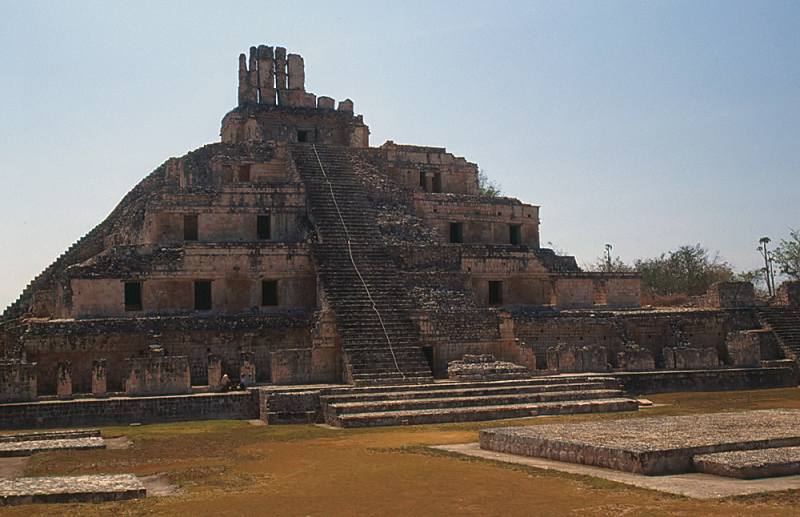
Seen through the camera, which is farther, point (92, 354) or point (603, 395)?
point (92, 354)

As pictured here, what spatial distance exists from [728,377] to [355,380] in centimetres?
1219

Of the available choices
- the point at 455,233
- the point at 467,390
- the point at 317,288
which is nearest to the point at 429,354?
the point at 467,390

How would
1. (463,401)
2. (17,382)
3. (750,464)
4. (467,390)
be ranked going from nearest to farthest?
(750,464), (463,401), (17,382), (467,390)

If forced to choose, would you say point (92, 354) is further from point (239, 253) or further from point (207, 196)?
point (207, 196)

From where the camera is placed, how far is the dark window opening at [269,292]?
2803 centimetres

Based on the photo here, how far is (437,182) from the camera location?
35.2 m

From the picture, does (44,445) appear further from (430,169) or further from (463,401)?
(430,169)

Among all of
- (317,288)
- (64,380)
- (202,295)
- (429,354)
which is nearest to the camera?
(64,380)

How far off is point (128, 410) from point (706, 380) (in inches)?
660

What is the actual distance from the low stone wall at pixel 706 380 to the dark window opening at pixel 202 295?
12806 millimetres

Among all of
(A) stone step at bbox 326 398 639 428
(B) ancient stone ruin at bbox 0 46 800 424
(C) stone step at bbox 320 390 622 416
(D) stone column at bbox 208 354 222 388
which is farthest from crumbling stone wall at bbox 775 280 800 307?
(D) stone column at bbox 208 354 222 388

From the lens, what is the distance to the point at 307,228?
29.4m

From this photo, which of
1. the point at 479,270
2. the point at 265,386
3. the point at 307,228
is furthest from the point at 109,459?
the point at 479,270

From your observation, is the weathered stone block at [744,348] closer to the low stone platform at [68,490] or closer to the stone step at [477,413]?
the stone step at [477,413]
